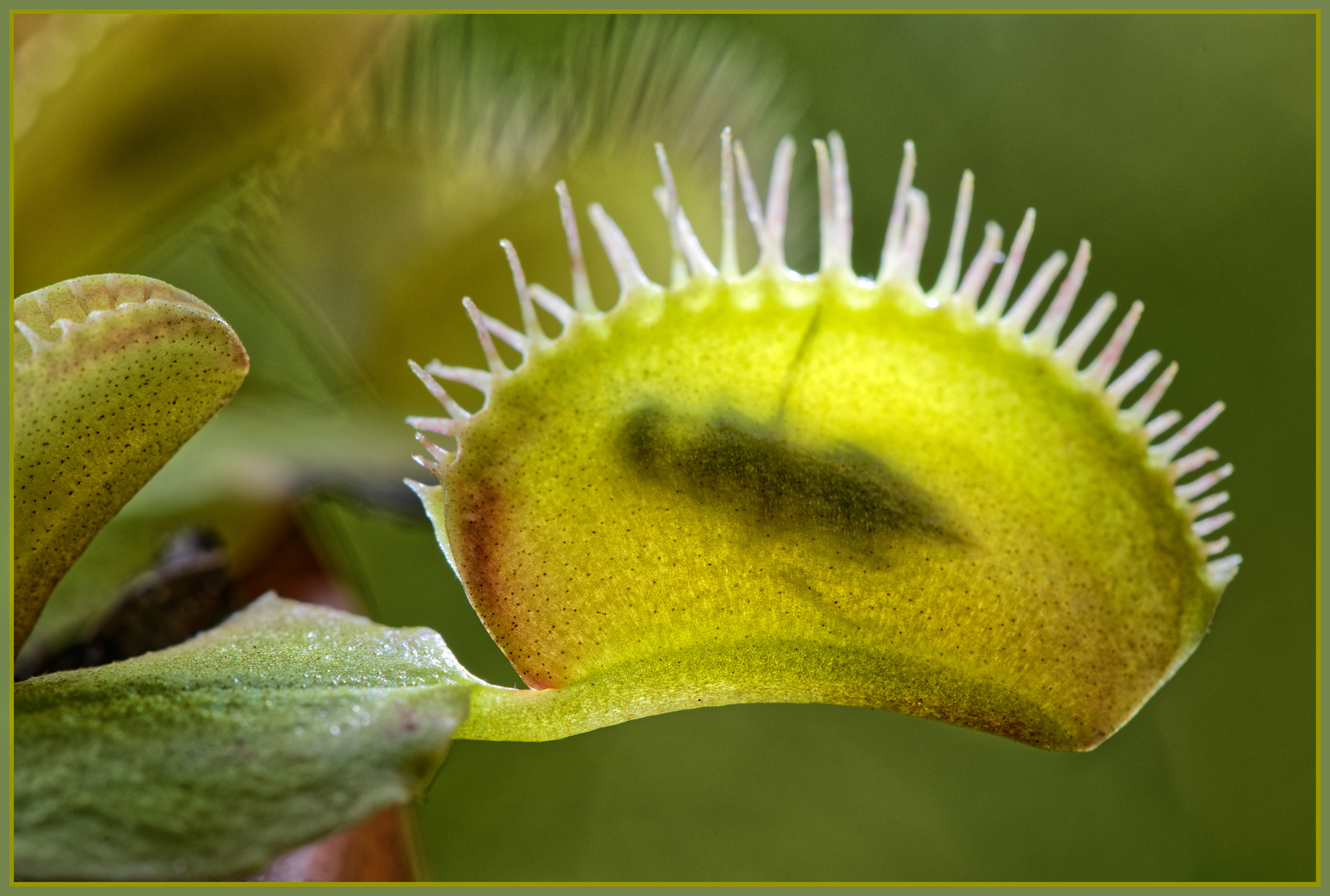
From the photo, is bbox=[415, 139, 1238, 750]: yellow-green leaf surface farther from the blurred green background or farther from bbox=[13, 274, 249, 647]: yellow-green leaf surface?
the blurred green background

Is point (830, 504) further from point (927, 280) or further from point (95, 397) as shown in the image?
point (927, 280)

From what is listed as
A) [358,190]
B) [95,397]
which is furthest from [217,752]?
[358,190]

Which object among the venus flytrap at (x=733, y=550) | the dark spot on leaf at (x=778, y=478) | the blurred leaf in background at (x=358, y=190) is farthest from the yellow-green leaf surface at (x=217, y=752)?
the blurred leaf in background at (x=358, y=190)

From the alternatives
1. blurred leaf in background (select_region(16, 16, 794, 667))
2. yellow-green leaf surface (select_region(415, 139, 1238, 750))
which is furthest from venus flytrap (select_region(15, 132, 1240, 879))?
blurred leaf in background (select_region(16, 16, 794, 667))

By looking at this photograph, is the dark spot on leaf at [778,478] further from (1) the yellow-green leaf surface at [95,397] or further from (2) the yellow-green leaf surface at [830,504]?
(1) the yellow-green leaf surface at [95,397]

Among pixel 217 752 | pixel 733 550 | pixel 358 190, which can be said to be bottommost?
pixel 217 752

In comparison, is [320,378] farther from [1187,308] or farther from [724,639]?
[1187,308]

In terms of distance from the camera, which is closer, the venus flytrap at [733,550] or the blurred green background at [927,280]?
the venus flytrap at [733,550]
